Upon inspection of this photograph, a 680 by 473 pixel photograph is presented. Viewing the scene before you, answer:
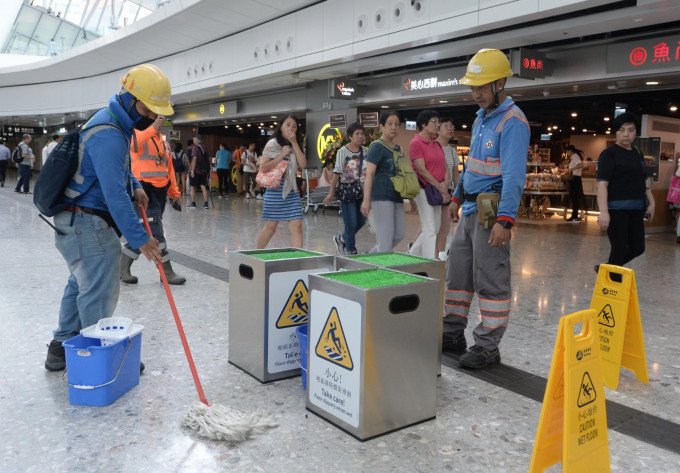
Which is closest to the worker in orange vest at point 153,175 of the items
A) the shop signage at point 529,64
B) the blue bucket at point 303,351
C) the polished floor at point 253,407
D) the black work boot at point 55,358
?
the polished floor at point 253,407

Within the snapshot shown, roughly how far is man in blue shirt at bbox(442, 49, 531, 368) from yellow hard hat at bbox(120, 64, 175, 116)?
1580 mm

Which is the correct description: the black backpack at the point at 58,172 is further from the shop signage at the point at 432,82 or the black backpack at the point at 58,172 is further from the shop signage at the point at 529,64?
the shop signage at the point at 432,82

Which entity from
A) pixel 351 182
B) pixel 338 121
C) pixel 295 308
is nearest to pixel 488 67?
pixel 295 308

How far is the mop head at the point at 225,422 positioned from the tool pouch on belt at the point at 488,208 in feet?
4.82

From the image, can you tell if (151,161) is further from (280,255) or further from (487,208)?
(487,208)

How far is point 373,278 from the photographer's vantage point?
2416 mm

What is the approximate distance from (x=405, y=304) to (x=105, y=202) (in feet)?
5.02

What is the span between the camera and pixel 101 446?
2160mm

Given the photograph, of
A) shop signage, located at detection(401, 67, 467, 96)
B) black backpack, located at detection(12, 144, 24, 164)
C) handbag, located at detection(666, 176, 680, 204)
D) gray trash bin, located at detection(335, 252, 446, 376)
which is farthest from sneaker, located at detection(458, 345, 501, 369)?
black backpack, located at detection(12, 144, 24, 164)

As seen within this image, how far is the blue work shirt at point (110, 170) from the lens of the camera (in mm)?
2502

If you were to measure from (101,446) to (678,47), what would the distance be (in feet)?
27.8

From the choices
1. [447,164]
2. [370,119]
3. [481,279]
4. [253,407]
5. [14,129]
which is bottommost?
[253,407]

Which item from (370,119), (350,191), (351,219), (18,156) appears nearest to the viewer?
(350,191)

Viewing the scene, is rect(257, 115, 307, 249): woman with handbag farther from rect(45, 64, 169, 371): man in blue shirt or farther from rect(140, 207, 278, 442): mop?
rect(140, 207, 278, 442): mop
